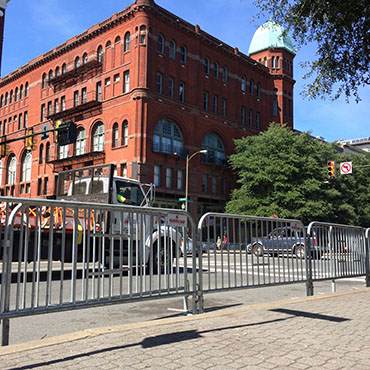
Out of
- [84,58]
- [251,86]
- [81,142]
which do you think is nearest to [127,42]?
[84,58]

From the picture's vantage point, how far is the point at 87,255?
5.07 m

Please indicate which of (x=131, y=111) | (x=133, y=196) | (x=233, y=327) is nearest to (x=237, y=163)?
(x=131, y=111)

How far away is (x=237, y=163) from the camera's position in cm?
4481

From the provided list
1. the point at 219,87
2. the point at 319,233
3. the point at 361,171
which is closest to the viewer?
the point at 319,233

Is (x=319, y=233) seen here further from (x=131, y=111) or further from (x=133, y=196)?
(x=131, y=111)

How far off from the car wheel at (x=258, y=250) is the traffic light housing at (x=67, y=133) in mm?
15925

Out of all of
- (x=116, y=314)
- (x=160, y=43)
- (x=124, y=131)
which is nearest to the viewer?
(x=116, y=314)

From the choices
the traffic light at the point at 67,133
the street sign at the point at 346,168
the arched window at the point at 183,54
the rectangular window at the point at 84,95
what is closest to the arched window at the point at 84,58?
the rectangular window at the point at 84,95

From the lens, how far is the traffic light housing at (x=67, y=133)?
838 inches

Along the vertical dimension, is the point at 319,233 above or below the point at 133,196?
below

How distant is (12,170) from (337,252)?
51.1 metres

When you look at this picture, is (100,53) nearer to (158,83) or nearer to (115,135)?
(158,83)

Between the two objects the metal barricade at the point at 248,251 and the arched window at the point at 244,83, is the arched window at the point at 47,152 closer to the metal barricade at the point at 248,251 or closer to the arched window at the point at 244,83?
the arched window at the point at 244,83

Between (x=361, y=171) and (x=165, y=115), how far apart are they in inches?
1017
